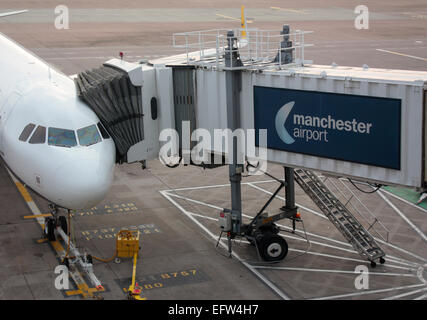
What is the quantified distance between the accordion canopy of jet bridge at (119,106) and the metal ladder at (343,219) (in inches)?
266

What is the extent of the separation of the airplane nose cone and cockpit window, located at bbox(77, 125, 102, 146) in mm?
1016

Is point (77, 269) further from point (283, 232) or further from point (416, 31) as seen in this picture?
point (416, 31)

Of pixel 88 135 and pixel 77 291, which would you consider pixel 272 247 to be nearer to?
pixel 77 291

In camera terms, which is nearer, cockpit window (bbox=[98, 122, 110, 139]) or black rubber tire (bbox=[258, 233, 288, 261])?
cockpit window (bbox=[98, 122, 110, 139])

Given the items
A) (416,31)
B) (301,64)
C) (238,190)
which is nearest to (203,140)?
(238,190)

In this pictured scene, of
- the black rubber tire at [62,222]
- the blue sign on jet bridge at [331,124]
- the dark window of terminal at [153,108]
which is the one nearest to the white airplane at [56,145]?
the dark window of terminal at [153,108]

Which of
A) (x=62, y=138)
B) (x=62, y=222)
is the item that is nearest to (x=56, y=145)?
(x=62, y=138)

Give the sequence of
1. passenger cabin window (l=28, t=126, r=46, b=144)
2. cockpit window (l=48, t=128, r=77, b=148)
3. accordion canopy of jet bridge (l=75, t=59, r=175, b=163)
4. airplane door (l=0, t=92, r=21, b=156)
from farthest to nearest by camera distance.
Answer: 1. airplane door (l=0, t=92, r=21, b=156)
2. accordion canopy of jet bridge (l=75, t=59, r=175, b=163)
3. passenger cabin window (l=28, t=126, r=46, b=144)
4. cockpit window (l=48, t=128, r=77, b=148)

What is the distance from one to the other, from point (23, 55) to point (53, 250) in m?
11.3

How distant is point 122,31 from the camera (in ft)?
269

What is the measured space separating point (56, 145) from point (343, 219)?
36.8 ft

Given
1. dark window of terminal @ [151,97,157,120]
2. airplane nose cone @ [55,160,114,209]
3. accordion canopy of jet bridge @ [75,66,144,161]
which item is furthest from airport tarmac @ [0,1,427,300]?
dark window of terminal @ [151,97,157,120]

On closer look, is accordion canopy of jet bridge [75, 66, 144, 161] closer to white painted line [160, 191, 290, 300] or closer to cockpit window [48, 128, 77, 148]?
cockpit window [48, 128, 77, 148]

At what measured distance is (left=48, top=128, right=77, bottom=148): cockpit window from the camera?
80.5ft
